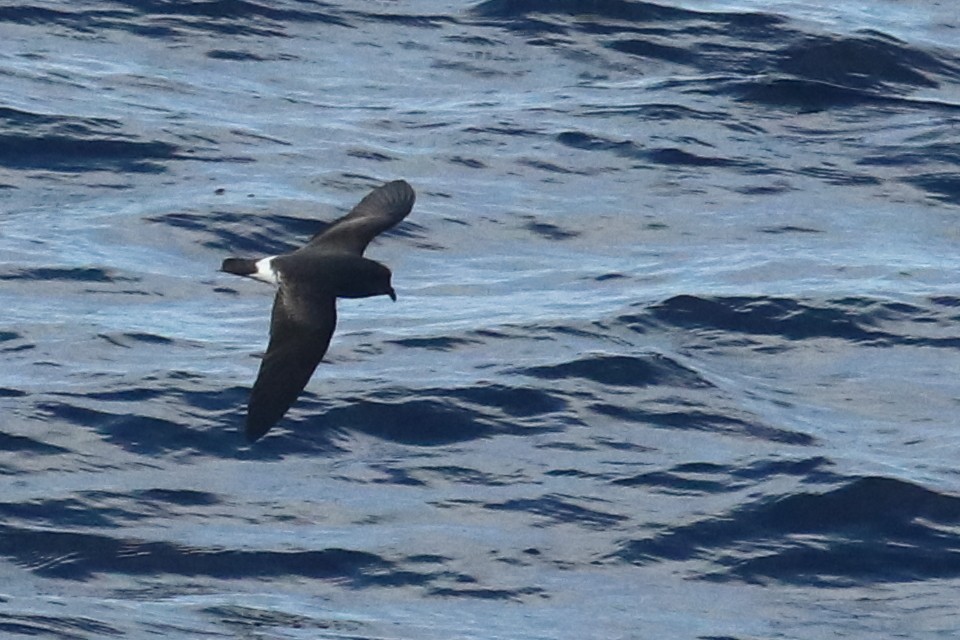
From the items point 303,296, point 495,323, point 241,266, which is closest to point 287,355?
point 303,296

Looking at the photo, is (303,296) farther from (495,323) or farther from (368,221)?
(495,323)

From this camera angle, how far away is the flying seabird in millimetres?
10273

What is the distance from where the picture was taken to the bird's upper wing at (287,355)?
1021cm

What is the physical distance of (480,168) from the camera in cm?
1645

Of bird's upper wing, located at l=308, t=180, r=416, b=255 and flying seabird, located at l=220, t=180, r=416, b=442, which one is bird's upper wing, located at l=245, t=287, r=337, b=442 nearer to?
flying seabird, located at l=220, t=180, r=416, b=442

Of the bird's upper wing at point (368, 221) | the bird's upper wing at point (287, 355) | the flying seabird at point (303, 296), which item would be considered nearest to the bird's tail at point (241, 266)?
the flying seabird at point (303, 296)

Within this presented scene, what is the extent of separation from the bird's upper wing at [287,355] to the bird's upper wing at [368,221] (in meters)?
0.86

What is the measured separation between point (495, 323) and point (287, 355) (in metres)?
3.65

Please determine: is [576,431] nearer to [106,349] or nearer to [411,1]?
[106,349]

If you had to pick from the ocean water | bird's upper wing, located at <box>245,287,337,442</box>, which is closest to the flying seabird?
bird's upper wing, located at <box>245,287,337,442</box>

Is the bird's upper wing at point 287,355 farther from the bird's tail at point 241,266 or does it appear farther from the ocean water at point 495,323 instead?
the ocean water at point 495,323

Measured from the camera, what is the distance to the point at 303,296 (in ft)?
35.4

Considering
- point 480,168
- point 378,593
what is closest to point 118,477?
point 378,593

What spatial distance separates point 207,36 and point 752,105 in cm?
418
